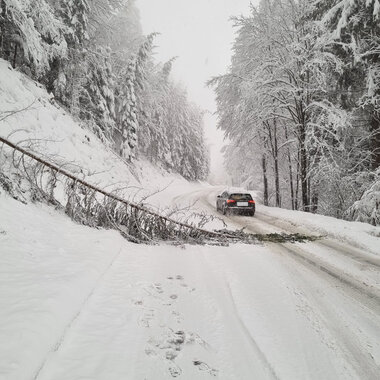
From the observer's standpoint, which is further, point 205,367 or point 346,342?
point 346,342

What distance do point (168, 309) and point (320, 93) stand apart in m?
12.5

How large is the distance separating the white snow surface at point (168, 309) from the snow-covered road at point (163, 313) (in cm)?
1

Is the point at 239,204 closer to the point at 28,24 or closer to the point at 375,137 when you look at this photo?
the point at 375,137

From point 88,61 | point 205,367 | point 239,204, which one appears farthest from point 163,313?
point 88,61

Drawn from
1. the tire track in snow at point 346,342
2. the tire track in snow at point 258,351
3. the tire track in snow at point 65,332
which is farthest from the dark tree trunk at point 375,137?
the tire track in snow at point 65,332

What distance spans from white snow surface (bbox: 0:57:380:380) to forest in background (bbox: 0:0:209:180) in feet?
27.0

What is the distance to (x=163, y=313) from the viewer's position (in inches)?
107

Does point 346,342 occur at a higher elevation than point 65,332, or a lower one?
lower

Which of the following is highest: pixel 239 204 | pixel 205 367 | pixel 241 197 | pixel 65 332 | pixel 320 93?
pixel 320 93

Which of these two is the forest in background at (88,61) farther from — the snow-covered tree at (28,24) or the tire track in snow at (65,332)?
the tire track in snow at (65,332)

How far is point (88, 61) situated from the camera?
1523 cm

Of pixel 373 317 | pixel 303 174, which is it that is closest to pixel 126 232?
pixel 373 317

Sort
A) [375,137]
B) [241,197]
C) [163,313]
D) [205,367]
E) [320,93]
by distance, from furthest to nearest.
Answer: [241,197]
[320,93]
[375,137]
[163,313]
[205,367]

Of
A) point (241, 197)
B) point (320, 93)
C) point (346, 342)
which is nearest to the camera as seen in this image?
point (346, 342)
